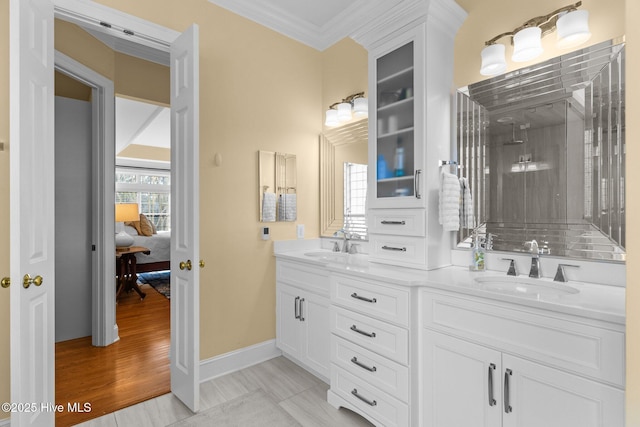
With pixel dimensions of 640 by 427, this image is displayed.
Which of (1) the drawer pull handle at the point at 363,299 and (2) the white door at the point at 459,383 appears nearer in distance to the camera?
(2) the white door at the point at 459,383

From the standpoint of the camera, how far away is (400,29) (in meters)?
2.06

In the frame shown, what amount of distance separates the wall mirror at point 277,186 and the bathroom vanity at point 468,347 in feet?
2.35

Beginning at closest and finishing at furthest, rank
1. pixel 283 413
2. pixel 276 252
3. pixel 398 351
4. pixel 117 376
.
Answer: pixel 398 351 → pixel 283 413 → pixel 117 376 → pixel 276 252

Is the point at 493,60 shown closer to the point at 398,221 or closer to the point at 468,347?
the point at 398,221

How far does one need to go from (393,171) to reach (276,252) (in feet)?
4.22

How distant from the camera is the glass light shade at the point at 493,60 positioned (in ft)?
5.94

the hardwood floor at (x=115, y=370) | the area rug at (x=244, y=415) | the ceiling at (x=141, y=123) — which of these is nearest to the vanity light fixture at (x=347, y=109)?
the area rug at (x=244, y=415)

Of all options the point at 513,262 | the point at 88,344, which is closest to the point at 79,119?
the point at 88,344

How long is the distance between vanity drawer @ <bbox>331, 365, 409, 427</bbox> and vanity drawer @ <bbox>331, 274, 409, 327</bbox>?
426mm

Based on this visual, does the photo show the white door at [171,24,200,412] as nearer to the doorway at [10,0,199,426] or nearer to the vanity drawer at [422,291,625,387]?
the doorway at [10,0,199,426]

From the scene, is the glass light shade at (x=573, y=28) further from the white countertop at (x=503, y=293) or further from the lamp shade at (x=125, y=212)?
the lamp shade at (x=125, y=212)

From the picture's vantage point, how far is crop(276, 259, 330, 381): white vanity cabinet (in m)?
2.37

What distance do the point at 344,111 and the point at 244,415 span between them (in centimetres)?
238

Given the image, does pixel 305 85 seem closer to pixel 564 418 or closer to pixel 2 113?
pixel 2 113
